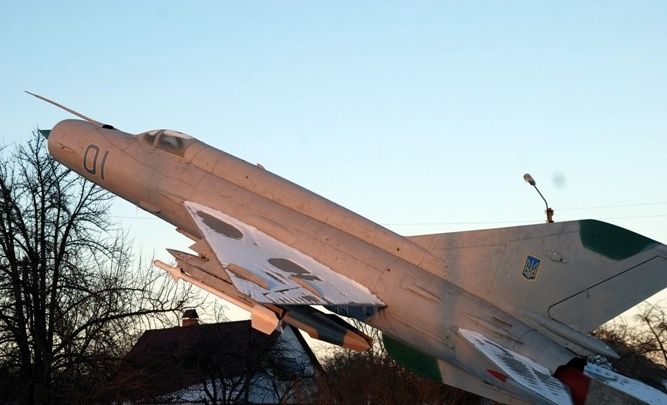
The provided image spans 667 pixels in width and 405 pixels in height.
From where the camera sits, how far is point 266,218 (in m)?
20.5

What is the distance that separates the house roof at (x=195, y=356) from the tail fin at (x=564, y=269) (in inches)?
445

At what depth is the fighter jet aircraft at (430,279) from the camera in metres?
16.7

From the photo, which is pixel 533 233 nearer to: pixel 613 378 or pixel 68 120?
pixel 613 378

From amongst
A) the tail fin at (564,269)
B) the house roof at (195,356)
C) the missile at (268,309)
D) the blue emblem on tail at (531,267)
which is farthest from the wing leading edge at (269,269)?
the house roof at (195,356)

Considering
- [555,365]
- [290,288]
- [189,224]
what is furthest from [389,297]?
[189,224]

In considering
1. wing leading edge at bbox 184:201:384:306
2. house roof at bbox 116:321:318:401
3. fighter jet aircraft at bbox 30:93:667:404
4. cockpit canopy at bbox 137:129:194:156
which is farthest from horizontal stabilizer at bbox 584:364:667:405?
house roof at bbox 116:321:318:401

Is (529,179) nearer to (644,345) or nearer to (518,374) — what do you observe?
(518,374)

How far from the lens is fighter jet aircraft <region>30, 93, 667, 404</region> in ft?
54.8

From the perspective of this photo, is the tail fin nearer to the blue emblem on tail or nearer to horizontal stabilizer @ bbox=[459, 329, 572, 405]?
the blue emblem on tail

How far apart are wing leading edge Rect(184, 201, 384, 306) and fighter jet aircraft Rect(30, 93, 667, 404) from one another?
0.12ft

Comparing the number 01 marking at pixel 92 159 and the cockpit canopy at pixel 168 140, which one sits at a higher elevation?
the cockpit canopy at pixel 168 140

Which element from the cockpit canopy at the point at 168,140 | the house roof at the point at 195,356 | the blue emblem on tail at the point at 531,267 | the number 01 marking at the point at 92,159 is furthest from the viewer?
the house roof at the point at 195,356

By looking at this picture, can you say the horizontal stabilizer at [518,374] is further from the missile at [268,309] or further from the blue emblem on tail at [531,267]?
the missile at [268,309]

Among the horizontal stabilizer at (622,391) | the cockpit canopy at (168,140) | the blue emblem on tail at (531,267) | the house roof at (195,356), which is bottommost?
the house roof at (195,356)
